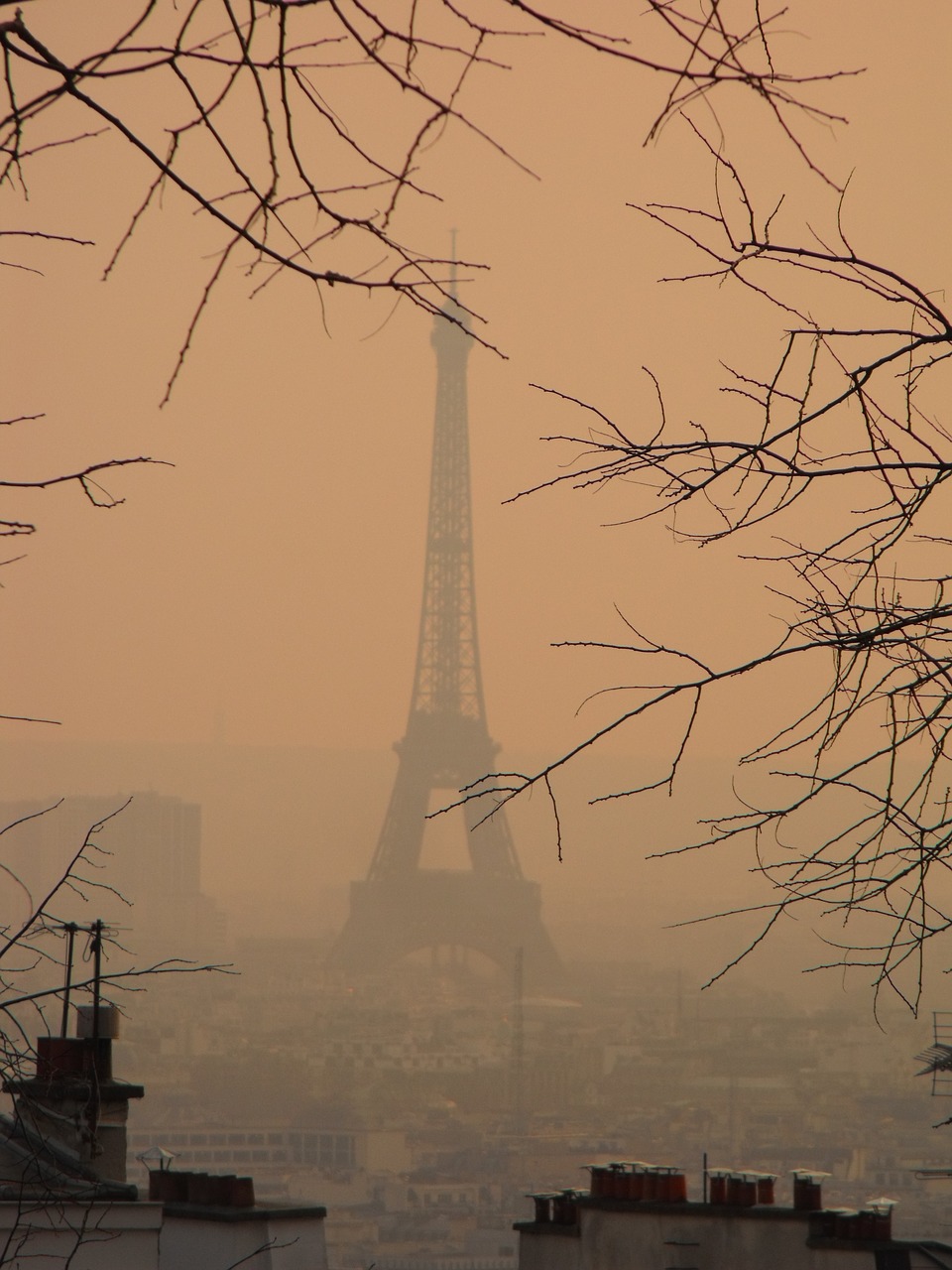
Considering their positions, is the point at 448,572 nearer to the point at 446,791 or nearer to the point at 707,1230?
the point at 446,791

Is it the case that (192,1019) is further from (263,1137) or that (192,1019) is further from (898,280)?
(898,280)

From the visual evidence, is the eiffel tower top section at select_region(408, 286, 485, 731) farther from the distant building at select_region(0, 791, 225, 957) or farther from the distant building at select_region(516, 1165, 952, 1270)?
the distant building at select_region(516, 1165, 952, 1270)

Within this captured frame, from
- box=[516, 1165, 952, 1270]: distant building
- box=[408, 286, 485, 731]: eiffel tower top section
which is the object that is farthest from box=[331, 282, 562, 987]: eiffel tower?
box=[516, 1165, 952, 1270]: distant building

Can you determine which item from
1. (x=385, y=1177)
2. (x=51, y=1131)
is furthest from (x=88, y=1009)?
(x=385, y=1177)

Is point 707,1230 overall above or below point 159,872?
below

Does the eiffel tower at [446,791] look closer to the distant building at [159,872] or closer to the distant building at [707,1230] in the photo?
the distant building at [159,872]

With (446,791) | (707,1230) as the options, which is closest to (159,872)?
(446,791)

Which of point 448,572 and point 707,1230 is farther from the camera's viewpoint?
point 448,572
